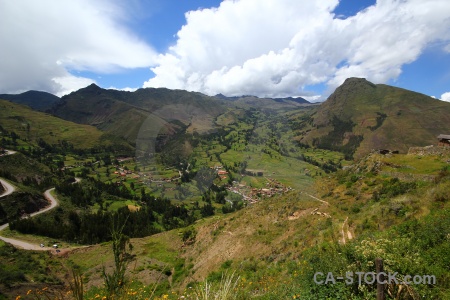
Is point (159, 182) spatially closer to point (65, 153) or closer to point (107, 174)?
point (107, 174)

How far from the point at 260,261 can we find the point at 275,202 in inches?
528

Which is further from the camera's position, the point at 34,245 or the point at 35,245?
the point at 34,245

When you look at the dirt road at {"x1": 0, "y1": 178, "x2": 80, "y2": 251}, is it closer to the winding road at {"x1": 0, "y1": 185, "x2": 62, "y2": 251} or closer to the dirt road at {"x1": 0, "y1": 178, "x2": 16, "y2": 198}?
the winding road at {"x1": 0, "y1": 185, "x2": 62, "y2": 251}

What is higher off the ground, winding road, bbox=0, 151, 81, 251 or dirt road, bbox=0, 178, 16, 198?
dirt road, bbox=0, 178, 16, 198

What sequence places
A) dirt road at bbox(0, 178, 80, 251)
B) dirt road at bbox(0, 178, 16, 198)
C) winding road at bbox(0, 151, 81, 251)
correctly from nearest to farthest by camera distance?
dirt road at bbox(0, 178, 80, 251), winding road at bbox(0, 151, 81, 251), dirt road at bbox(0, 178, 16, 198)

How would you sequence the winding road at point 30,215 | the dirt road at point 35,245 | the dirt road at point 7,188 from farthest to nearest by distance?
the dirt road at point 7,188, the winding road at point 30,215, the dirt road at point 35,245

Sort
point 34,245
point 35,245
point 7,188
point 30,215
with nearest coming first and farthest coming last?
point 35,245
point 34,245
point 30,215
point 7,188

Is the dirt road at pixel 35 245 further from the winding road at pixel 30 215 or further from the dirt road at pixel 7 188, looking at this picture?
the dirt road at pixel 7 188

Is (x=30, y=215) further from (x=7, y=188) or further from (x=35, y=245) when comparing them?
(x=35, y=245)

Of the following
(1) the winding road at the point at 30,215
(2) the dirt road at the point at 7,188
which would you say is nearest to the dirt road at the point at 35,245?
(1) the winding road at the point at 30,215

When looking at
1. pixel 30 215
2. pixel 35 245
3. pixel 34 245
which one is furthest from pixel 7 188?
pixel 35 245

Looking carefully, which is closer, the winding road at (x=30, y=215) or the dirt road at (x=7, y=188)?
the winding road at (x=30, y=215)

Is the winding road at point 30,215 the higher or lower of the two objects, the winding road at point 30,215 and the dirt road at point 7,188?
the lower

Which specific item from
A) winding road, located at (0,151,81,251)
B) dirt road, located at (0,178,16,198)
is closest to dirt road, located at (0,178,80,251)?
winding road, located at (0,151,81,251)
